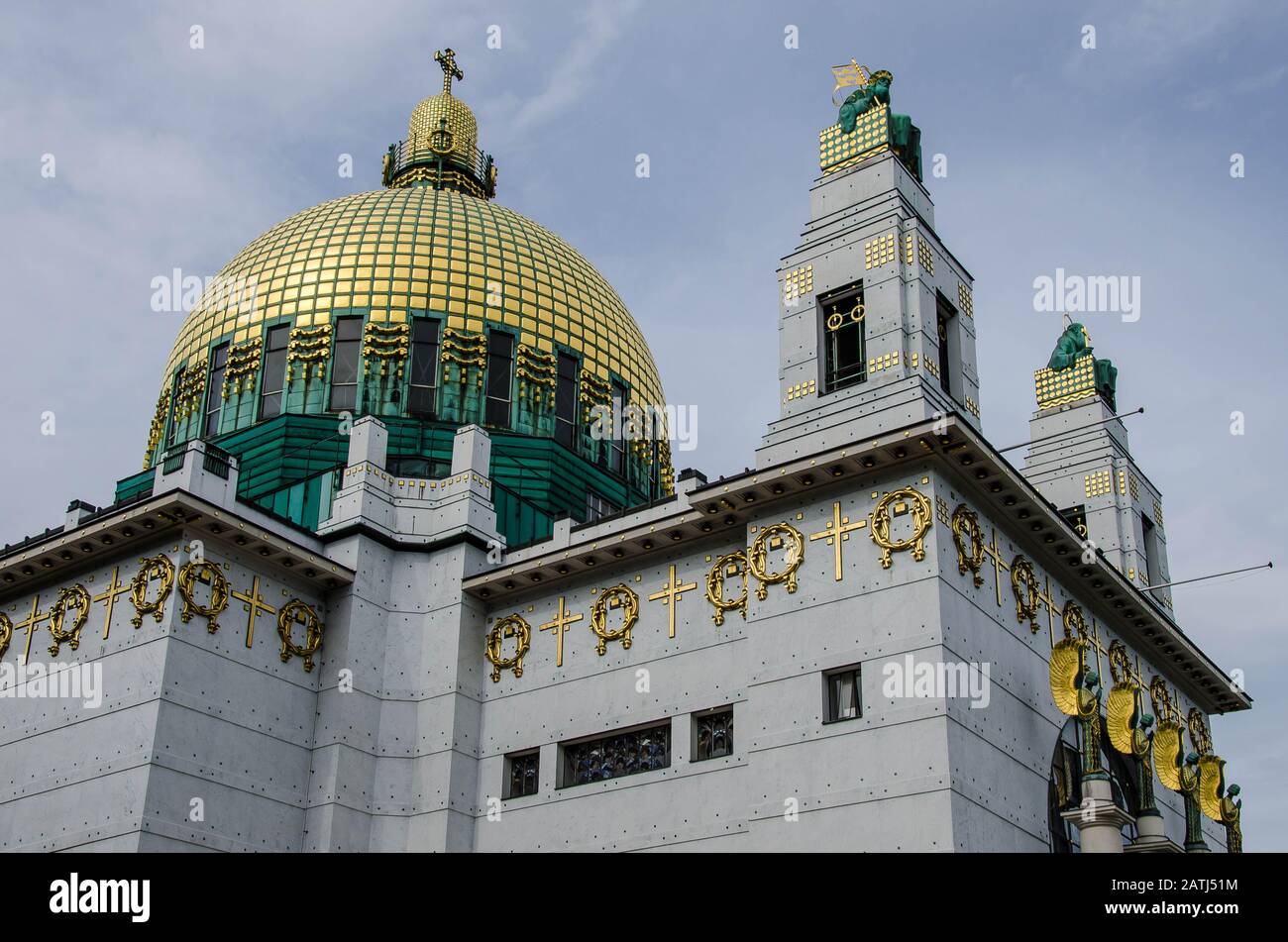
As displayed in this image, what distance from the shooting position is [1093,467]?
3603 centimetres

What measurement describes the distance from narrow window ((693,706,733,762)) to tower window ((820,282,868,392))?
6086 millimetres

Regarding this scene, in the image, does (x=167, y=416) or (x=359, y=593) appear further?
(x=167, y=416)

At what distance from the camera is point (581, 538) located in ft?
99.2

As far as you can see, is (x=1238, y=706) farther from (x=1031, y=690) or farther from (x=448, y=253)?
(x=448, y=253)

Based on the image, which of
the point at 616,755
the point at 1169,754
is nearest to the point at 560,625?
the point at 616,755

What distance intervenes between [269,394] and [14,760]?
12.5m

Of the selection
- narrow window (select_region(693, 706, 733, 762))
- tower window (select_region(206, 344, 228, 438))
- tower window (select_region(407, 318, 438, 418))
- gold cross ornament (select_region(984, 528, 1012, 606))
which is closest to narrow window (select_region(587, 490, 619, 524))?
tower window (select_region(407, 318, 438, 418))

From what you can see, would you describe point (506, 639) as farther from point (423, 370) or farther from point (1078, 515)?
point (1078, 515)

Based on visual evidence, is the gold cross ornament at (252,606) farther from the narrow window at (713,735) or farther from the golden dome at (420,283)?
the golden dome at (420,283)

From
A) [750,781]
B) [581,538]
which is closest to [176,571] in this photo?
[581,538]

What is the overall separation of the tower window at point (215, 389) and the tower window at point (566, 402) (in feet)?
27.9

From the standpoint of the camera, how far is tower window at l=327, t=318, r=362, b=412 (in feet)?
125

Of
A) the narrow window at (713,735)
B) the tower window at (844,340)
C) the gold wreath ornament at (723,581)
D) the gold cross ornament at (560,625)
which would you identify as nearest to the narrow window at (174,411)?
the gold cross ornament at (560,625)

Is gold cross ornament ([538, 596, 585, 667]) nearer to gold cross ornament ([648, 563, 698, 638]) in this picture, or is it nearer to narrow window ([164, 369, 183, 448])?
gold cross ornament ([648, 563, 698, 638])
